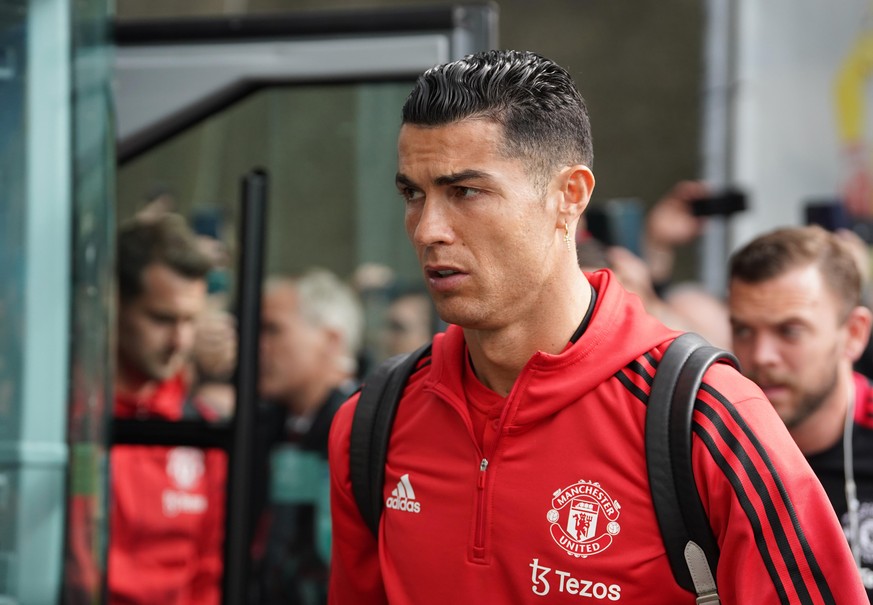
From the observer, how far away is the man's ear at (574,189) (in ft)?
6.05

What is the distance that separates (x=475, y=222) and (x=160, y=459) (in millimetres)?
2789

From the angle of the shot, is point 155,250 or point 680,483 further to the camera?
point 155,250

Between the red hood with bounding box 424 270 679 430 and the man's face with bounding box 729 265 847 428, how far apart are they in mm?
914

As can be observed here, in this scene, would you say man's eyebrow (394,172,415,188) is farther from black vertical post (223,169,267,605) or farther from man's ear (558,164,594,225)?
black vertical post (223,169,267,605)

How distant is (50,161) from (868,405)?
77.3 inches

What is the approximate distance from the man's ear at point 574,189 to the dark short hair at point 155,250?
7.90ft

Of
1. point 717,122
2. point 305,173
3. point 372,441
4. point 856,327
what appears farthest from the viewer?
point 717,122

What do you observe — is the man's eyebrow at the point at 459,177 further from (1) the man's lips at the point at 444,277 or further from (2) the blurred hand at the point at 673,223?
(2) the blurred hand at the point at 673,223

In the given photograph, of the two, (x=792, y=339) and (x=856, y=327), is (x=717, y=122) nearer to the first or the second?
(x=856, y=327)

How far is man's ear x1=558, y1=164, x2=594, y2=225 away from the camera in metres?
1.84

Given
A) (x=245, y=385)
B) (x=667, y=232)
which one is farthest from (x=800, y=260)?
(x=667, y=232)

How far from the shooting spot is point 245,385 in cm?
292

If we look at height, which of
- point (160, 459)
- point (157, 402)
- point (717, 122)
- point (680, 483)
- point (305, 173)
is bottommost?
point (160, 459)

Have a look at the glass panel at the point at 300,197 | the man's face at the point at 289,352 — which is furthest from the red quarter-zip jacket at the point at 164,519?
the man's face at the point at 289,352
